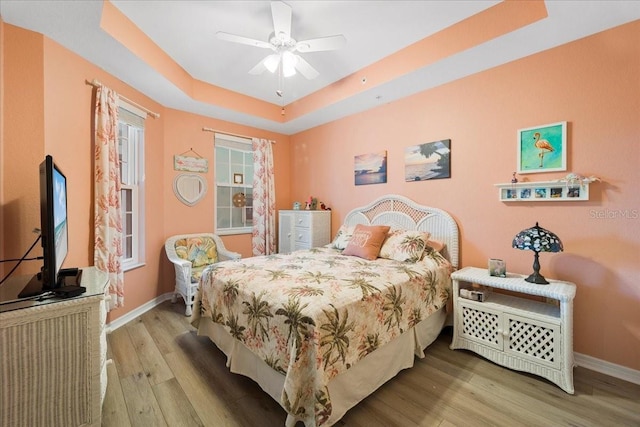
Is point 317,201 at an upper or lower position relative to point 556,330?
upper

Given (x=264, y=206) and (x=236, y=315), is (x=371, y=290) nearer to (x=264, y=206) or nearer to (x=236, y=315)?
(x=236, y=315)

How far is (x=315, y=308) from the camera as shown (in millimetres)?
1441

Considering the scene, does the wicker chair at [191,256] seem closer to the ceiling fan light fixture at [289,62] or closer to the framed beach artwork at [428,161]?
the ceiling fan light fixture at [289,62]

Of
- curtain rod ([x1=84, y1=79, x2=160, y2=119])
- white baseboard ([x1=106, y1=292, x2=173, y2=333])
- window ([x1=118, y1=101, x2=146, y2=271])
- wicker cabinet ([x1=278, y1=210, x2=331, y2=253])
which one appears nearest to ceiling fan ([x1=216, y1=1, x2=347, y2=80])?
curtain rod ([x1=84, y1=79, x2=160, y2=119])

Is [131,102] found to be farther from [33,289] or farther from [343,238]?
[343,238]

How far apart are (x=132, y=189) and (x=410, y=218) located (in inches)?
129

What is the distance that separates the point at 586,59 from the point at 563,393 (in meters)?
2.46

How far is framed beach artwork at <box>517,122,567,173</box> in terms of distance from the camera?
2139 mm

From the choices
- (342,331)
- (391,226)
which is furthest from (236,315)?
(391,226)

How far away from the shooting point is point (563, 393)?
176 cm

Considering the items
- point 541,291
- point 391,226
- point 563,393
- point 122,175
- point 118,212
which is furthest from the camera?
point 391,226

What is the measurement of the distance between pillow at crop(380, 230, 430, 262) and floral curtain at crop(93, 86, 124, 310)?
105 inches

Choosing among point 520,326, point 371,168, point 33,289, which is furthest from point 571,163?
point 33,289

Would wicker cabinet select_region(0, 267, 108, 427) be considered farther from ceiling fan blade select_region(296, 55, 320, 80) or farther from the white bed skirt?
ceiling fan blade select_region(296, 55, 320, 80)
